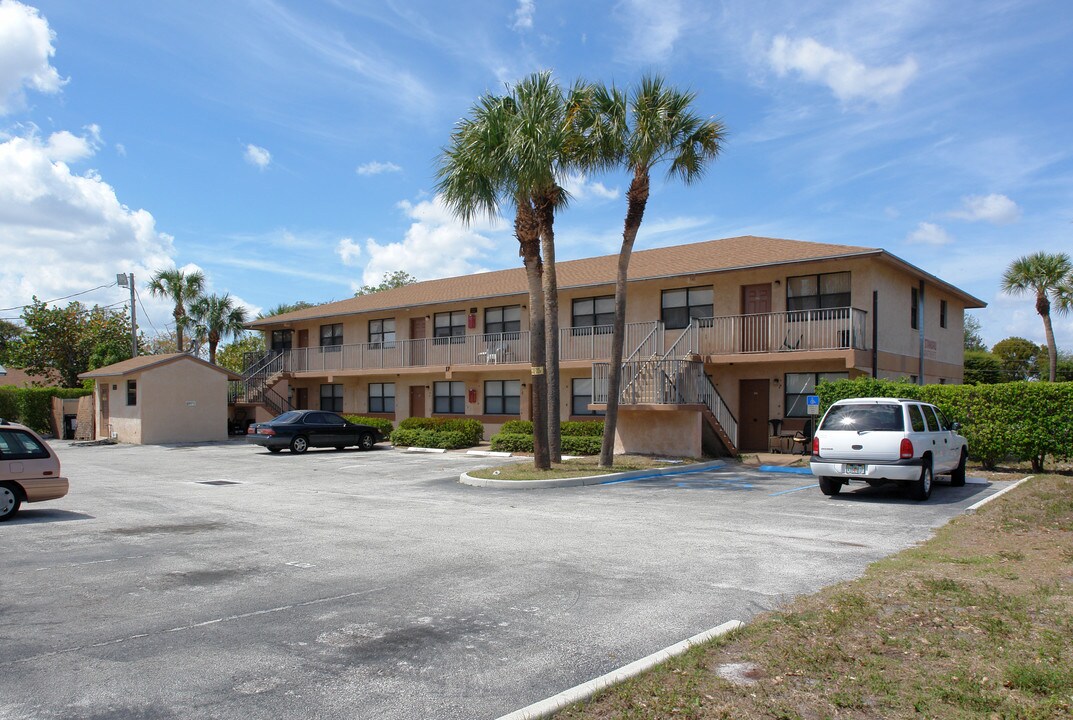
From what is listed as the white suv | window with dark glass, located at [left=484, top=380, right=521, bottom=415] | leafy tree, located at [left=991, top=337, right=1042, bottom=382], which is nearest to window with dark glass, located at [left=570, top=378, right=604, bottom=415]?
window with dark glass, located at [left=484, top=380, right=521, bottom=415]

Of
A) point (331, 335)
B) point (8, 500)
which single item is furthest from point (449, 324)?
point (8, 500)

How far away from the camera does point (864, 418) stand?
1395cm

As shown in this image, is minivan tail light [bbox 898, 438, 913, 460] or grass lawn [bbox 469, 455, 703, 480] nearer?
minivan tail light [bbox 898, 438, 913, 460]

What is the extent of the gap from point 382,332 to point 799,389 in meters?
19.4

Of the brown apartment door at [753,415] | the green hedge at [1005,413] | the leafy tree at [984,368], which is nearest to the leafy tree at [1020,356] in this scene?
the leafy tree at [984,368]

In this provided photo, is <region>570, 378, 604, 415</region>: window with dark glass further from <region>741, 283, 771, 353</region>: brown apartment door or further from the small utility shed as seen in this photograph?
the small utility shed

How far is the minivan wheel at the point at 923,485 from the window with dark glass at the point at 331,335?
2889cm

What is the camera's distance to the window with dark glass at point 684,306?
25516 millimetres

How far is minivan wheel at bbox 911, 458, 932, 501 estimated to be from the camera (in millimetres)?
13555

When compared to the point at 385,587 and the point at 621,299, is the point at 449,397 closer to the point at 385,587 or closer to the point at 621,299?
the point at 621,299

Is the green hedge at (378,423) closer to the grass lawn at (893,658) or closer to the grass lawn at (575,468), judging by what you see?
the grass lawn at (575,468)

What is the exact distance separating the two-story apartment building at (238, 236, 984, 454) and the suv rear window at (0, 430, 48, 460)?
1414 centimetres

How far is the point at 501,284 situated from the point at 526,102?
49.1 feet

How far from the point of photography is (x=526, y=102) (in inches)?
Result: 711
